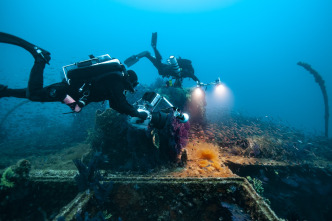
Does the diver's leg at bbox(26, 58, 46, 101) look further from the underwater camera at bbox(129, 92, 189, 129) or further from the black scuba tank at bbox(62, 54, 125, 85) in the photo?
the underwater camera at bbox(129, 92, 189, 129)

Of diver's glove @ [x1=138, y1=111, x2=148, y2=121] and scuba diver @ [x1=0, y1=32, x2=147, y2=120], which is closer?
scuba diver @ [x1=0, y1=32, x2=147, y2=120]

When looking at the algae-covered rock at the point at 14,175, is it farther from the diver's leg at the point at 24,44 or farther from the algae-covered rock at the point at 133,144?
the diver's leg at the point at 24,44

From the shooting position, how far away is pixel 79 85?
12.2 ft

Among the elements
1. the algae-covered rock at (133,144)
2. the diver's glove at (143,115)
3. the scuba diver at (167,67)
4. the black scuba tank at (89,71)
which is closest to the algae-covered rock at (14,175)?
the black scuba tank at (89,71)

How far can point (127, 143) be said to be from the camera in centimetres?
575

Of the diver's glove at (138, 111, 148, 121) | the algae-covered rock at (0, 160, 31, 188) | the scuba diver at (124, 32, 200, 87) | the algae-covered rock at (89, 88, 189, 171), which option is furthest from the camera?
the scuba diver at (124, 32, 200, 87)

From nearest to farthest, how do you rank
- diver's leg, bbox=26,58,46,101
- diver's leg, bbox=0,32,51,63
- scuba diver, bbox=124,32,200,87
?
diver's leg, bbox=26,58,46,101, diver's leg, bbox=0,32,51,63, scuba diver, bbox=124,32,200,87

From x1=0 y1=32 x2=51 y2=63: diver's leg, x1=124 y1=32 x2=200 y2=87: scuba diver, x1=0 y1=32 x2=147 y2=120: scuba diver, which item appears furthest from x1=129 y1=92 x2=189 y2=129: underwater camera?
x1=124 y1=32 x2=200 y2=87: scuba diver

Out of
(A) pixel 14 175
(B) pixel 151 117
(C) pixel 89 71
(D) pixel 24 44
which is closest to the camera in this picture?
(A) pixel 14 175

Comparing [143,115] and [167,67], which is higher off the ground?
[167,67]

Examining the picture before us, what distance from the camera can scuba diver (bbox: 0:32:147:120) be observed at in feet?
11.7

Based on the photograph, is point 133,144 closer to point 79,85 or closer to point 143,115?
point 143,115

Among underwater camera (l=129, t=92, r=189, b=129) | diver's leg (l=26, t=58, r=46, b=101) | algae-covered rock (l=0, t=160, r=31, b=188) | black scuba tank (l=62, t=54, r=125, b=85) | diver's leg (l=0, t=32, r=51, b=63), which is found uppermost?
diver's leg (l=0, t=32, r=51, b=63)

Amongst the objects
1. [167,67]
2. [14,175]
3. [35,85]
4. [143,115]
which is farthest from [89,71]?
[167,67]
